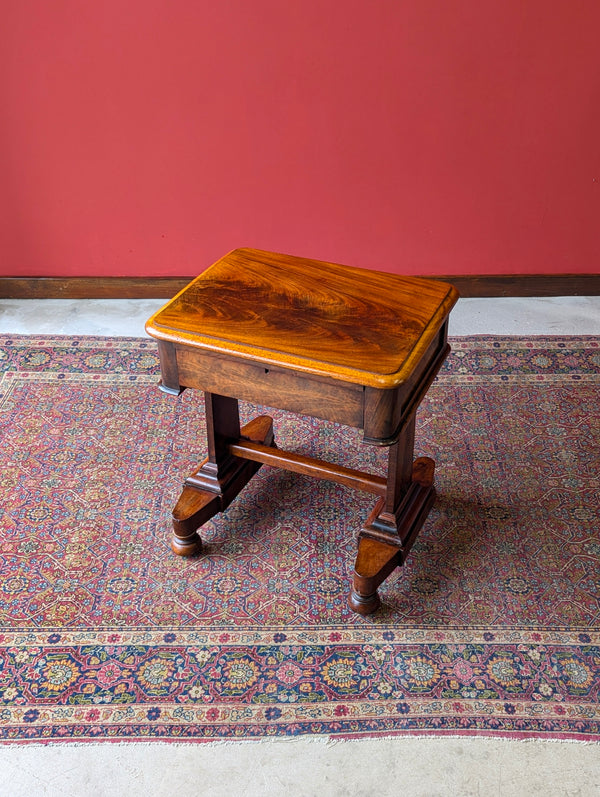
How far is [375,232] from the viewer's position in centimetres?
425

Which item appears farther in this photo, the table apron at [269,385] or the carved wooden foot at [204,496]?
the carved wooden foot at [204,496]

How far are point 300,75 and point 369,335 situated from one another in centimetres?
202

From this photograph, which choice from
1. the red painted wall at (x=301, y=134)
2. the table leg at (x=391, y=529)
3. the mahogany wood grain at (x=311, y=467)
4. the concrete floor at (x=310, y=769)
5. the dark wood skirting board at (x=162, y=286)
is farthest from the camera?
the dark wood skirting board at (x=162, y=286)

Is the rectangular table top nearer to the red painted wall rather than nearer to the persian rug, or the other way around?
the persian rug

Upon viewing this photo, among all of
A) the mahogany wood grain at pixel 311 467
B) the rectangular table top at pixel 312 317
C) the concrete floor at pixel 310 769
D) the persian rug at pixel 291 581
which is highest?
the rectangular table top at pixel 312 317

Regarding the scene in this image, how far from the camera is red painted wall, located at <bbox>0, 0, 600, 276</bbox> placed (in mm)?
3736

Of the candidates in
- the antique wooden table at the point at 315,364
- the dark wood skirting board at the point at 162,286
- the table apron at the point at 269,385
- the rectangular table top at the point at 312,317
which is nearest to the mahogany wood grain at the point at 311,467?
the antique wooden table at the point at 315,364

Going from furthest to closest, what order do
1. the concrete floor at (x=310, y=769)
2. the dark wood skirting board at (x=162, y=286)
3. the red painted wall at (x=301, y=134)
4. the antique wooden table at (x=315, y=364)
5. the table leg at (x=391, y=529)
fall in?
the dark wood skirting board at (x=162, y=286) → the red painted wall at (x=301, y=134) → the table leg at (x=391, y=529) → the antique wooden table at (x=315, y=364) → the concrete floor at (x=310, y=769)

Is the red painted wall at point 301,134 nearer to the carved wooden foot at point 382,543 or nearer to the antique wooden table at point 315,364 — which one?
the antique wooden table at point 315,364

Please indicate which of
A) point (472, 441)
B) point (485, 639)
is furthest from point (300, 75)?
point (485, 639)

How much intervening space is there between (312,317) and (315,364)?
0.84ft

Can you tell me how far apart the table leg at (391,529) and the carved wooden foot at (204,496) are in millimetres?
522

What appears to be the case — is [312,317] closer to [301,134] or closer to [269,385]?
[269,385]

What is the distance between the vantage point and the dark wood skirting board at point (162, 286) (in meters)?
4.36
